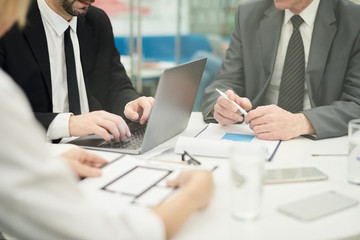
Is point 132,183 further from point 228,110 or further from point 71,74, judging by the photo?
point 71,74

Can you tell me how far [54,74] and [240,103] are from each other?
0.81 meters

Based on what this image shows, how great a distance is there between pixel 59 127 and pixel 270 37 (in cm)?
106

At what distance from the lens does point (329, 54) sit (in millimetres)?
1977

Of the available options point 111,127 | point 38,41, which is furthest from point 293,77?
point 38,41

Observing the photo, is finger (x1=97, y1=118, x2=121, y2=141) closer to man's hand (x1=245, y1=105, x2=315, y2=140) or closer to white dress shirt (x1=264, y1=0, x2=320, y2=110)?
man's hand (x1=245, y1=105, x2=315, y2=140)

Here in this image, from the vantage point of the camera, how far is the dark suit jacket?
6.01ft

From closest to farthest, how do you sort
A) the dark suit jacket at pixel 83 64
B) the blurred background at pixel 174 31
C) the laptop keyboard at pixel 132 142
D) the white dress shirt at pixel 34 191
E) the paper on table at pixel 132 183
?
the white dress shirt at pixel 34 191 → the paper on table at pixel 132 183 → the laptop keyboard at pixel 132 142 → the dark suit jacket at pixel 83 64 → the blurred background at pixel 174 31

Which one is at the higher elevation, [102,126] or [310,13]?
[310,13]

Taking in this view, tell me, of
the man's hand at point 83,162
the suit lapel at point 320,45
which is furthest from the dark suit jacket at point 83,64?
the suit lapel at point 320,45

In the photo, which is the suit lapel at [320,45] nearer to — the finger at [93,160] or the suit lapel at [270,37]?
the suit lapel at [270,37]

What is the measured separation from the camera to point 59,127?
1.61 metres

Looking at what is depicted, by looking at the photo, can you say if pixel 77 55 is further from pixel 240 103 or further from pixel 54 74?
pixel 240 103

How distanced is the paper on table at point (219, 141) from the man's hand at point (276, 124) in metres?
0.04

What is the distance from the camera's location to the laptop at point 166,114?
4.63 ft
